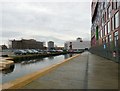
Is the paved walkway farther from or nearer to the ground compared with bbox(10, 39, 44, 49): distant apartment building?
nearer to the ground

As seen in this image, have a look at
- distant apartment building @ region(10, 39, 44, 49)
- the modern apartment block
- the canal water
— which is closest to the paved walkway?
the canal water

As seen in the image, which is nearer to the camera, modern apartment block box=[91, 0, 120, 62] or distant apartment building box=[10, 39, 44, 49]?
modern apartment block box=[91, 0, 120, 62]

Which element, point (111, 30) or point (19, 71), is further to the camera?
point (111, 30)

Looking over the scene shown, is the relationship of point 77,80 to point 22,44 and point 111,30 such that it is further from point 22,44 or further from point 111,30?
point 22,44

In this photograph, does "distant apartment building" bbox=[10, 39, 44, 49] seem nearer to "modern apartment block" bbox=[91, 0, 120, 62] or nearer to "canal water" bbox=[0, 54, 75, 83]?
"modern apartment block" bbox=[91, 0, 120, 62]

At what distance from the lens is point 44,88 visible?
26.2ft

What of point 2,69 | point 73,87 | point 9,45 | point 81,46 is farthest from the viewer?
point 81,46

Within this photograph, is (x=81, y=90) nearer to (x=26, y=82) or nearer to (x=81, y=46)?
(x=26, y=82)

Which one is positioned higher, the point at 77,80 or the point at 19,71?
the point at 77,80

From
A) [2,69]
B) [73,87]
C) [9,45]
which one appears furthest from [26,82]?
[9,45]

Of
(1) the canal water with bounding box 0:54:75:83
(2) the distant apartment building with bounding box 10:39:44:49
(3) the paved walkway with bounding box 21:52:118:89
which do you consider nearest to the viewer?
(3) the paved walkway with bounding box 21:52:118:89

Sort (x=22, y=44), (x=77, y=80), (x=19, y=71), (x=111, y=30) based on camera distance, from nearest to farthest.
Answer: (x=77, y=80)
(x=19, y=71)
(x=111, y=30)
(x=22, y=44)

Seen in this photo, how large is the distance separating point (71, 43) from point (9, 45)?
50.1 metres

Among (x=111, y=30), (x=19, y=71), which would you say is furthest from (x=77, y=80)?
(x=111, y=30)
